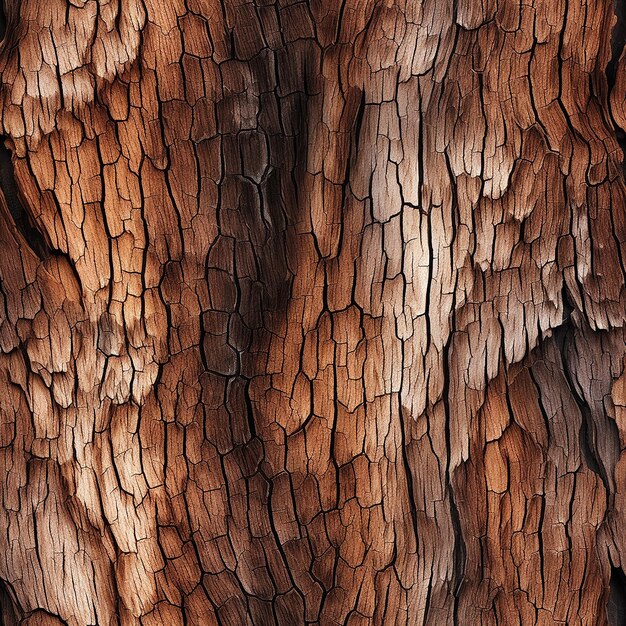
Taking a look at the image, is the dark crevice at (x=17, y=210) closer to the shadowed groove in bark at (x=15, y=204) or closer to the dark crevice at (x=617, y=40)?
the shadowed groove in bark at (x=15, y=204)

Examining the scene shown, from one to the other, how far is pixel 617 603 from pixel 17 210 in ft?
3.42

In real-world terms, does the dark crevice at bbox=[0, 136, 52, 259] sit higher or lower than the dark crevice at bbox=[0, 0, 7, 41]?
lower

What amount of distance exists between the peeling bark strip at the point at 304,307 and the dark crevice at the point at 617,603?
2 cm

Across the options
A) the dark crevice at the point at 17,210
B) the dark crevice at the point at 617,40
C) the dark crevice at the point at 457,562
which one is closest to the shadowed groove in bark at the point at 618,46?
the dark crevice at the point at 617,40

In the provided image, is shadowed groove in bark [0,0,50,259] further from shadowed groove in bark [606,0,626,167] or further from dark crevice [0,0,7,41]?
shadowed groove in bark [606,0,626,167]

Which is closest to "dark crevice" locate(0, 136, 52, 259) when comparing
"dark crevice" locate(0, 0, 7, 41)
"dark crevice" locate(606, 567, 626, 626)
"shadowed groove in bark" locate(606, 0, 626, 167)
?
"dark crevice" locate(0, 0, 7, 41)

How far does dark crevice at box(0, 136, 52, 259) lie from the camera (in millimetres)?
887

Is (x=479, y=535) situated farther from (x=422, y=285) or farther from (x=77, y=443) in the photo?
(x=77, y=443)

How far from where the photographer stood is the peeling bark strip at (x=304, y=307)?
0.87 metres

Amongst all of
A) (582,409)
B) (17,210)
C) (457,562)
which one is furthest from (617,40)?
(17,210)

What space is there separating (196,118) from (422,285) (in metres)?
0.39

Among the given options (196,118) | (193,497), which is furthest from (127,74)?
(193,497)

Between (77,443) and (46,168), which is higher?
(46,168)

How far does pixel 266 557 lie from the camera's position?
0.88m
